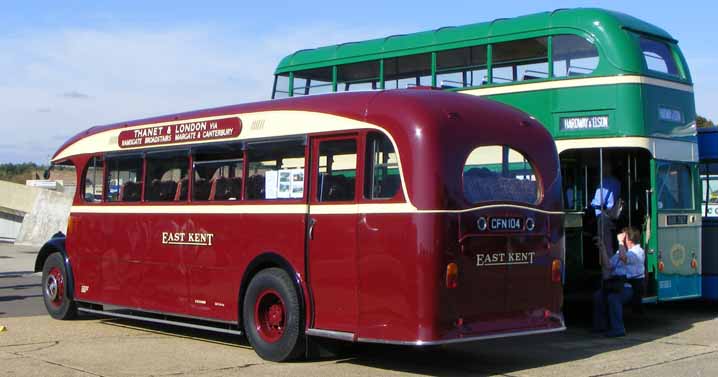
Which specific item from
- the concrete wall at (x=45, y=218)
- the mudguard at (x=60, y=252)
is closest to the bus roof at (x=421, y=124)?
the mudguard at (x=60, y=252)

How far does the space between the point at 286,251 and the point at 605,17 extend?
19.2 ft

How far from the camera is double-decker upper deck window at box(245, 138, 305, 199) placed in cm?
1028

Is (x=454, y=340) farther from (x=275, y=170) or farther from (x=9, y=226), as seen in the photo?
(x=9, y=226)

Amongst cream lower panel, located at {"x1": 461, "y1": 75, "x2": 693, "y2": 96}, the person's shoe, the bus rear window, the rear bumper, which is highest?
Answer: cream lower panel, located at {"x1": 461, "y1": 75, "x2": 693, "y2": 96}

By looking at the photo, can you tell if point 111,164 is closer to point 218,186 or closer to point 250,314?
point 218,186

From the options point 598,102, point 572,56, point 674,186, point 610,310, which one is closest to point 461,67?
point 572,56

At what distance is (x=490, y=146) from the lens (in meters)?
9.68

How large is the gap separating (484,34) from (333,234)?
5631 millimetres

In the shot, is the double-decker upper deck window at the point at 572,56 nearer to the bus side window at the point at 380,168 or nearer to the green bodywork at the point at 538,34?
the green bodywork at the point at 538,34

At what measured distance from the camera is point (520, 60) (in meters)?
13.8

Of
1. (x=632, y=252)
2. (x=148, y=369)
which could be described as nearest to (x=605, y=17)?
(x=632, y=252)

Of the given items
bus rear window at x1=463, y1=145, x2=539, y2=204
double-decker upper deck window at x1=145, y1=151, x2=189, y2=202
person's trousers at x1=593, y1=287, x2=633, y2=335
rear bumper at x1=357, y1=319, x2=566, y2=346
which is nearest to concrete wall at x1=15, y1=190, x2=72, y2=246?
double-decker upper deck window at x1=145, y1=151, x2=189, y2=202

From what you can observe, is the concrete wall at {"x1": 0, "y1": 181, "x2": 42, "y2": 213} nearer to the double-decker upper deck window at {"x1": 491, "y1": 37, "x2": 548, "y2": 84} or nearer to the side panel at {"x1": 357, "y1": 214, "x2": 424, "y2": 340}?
the double-decker upper deck window at {"x1": 491, "y1": 37, "x2": 548, "y2": 84}

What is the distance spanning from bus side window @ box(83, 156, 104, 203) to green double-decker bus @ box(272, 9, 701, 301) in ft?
16.3
